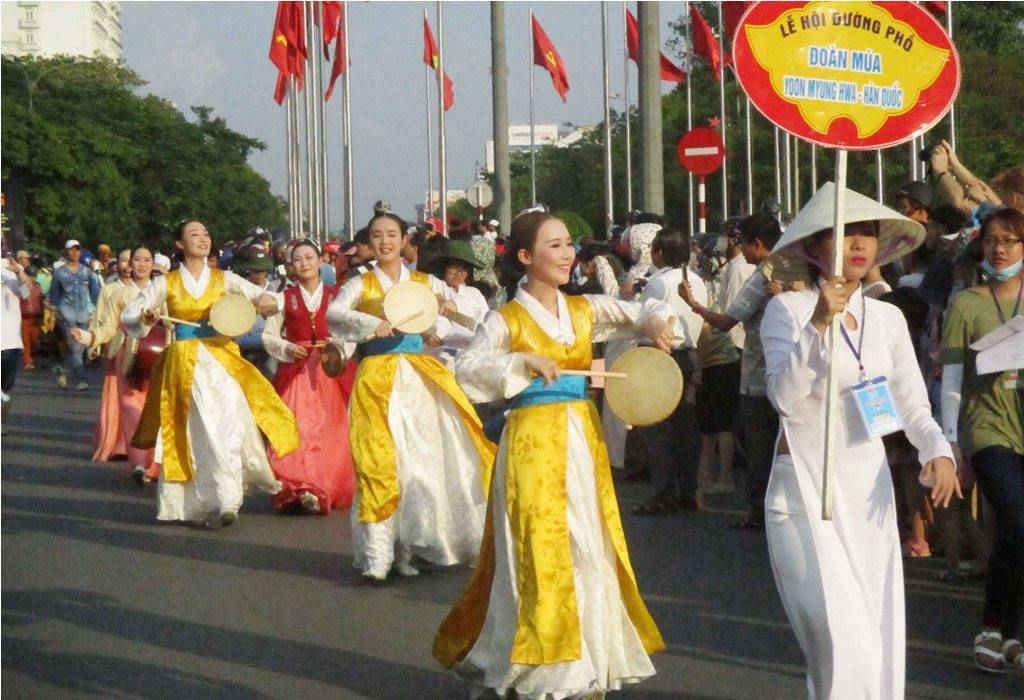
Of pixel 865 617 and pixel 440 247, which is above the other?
pixel 440 247

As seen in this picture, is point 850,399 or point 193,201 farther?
point 193,201

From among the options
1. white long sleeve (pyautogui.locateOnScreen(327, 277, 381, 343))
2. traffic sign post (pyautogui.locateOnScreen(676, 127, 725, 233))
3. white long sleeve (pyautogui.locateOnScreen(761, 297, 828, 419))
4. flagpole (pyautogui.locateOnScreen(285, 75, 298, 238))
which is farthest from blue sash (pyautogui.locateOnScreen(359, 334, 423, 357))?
flagpole (pyautogui.locateOnScreen(285, 75, 298, 238))

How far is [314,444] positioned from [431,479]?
3.00 m

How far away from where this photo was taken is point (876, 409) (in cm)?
589

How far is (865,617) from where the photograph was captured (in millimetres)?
5789

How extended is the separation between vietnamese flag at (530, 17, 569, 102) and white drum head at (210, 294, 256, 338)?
79.8 ft

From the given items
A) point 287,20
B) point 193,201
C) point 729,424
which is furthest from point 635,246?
point 193,201

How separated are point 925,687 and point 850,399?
5.43 feet

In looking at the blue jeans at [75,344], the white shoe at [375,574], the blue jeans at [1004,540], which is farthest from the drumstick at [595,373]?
the blue jeans at [75,344]

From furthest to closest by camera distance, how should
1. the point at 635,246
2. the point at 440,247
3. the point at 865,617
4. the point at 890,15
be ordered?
the point at 635,246 → the point at 440,247 → the point at 890,15 → the point at 865,617

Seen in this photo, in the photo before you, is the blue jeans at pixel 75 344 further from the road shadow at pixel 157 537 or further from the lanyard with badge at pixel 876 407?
the lanyard with badge at pixel 876 407

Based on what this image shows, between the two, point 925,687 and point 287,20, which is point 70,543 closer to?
point 925,687

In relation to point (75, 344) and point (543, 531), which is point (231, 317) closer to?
point (543, 531)

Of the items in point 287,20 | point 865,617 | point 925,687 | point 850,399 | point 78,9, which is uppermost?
point 78,9
